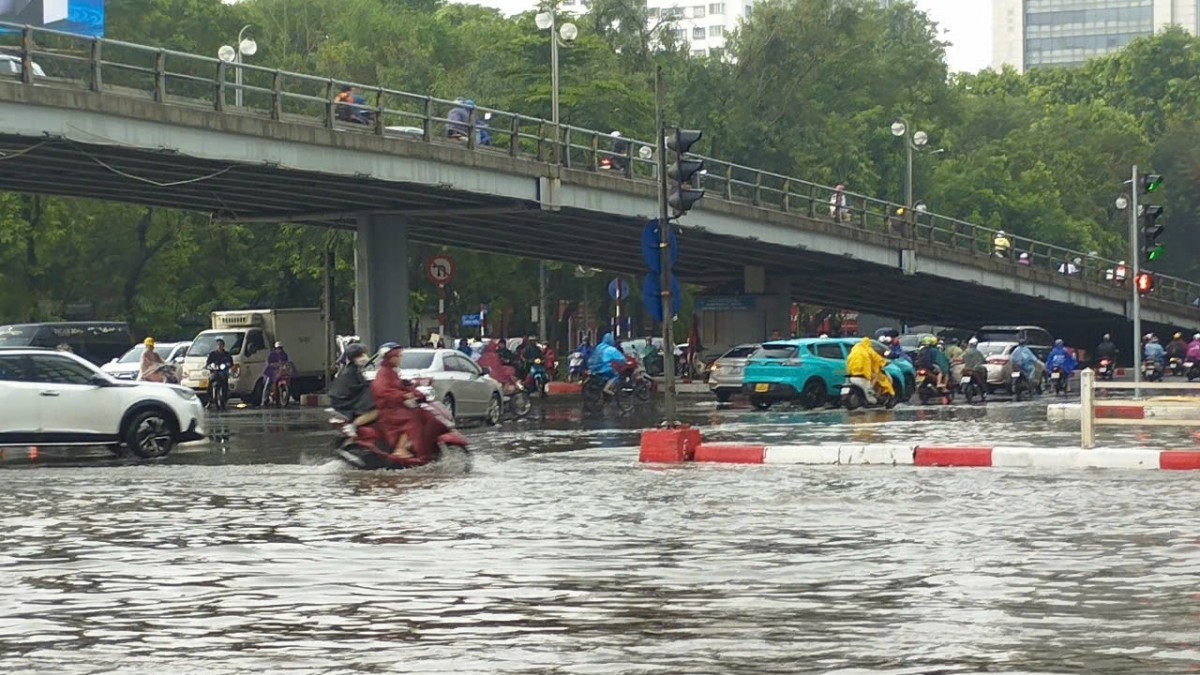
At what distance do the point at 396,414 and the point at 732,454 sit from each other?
3805 millimetres

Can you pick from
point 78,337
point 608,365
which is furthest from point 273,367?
point 78,337

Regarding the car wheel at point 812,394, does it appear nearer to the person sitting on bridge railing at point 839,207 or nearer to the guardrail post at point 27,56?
the guardrail post at point 27,56

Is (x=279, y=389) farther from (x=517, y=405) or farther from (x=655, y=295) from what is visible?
(x=655, y=295)

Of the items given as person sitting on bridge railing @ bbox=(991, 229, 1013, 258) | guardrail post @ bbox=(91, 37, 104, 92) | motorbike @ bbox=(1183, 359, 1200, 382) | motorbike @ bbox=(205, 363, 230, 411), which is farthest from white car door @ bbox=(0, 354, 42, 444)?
person sitting on bridge railing @ bbox=(991, 229, 1013, 258)

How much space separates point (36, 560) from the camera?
1397 cm

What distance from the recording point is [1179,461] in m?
22.1

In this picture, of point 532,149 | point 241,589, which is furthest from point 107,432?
point 532,149

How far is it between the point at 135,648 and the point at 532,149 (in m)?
44.8

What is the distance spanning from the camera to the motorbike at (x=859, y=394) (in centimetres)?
3997

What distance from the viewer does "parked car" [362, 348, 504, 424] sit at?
35.7 meters

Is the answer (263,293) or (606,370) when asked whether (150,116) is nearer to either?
(606,370)

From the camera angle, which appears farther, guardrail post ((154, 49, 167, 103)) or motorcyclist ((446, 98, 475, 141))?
motorcyclist ((446, 98, 475, 141))

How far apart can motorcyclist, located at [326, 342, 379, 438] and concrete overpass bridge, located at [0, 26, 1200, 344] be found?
41.6 ft

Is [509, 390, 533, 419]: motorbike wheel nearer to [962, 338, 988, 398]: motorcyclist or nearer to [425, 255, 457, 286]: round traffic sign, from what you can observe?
[425, 255, 457, 286]: round traffic sign
